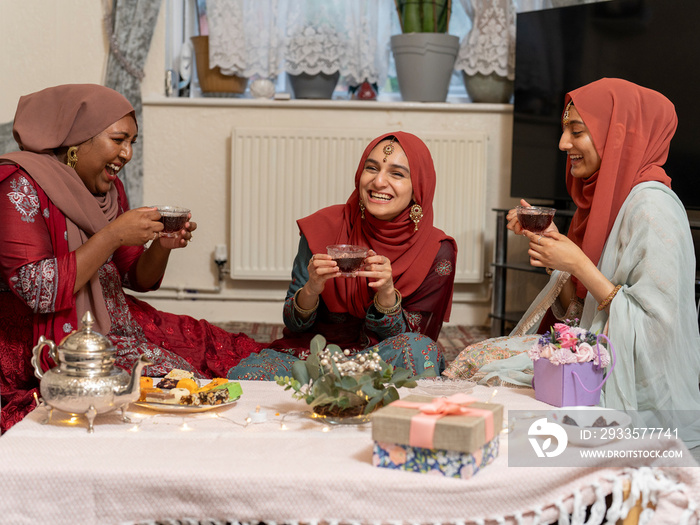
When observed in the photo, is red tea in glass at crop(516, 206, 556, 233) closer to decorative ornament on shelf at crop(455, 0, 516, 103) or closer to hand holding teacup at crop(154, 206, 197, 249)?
hand holding teacup at crop(154, 206, 197, 249)

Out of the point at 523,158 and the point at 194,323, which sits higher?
the point at 523,158

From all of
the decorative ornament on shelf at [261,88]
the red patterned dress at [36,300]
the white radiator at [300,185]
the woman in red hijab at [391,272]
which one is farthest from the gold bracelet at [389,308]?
the decorative ornament on shelf at [261,88]

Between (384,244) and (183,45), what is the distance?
242 cm

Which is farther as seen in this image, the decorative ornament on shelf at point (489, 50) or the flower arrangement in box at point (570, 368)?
the decorative ornament on shelf at point (489, 50)

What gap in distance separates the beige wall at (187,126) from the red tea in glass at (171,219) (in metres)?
2.22

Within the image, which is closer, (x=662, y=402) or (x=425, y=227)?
(x=662, y=402)

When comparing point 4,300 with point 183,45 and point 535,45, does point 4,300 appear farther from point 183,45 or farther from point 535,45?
point 535,45

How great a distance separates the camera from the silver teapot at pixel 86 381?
1533mm

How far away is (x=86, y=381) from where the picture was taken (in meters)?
1.54

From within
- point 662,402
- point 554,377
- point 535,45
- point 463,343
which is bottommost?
point 463,343

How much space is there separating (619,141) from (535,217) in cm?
39

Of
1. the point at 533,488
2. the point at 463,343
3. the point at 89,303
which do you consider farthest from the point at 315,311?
the point at 463,343

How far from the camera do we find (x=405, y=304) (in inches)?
102

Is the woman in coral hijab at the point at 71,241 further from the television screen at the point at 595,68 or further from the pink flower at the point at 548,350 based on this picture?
the television screen at the point at 595,68
